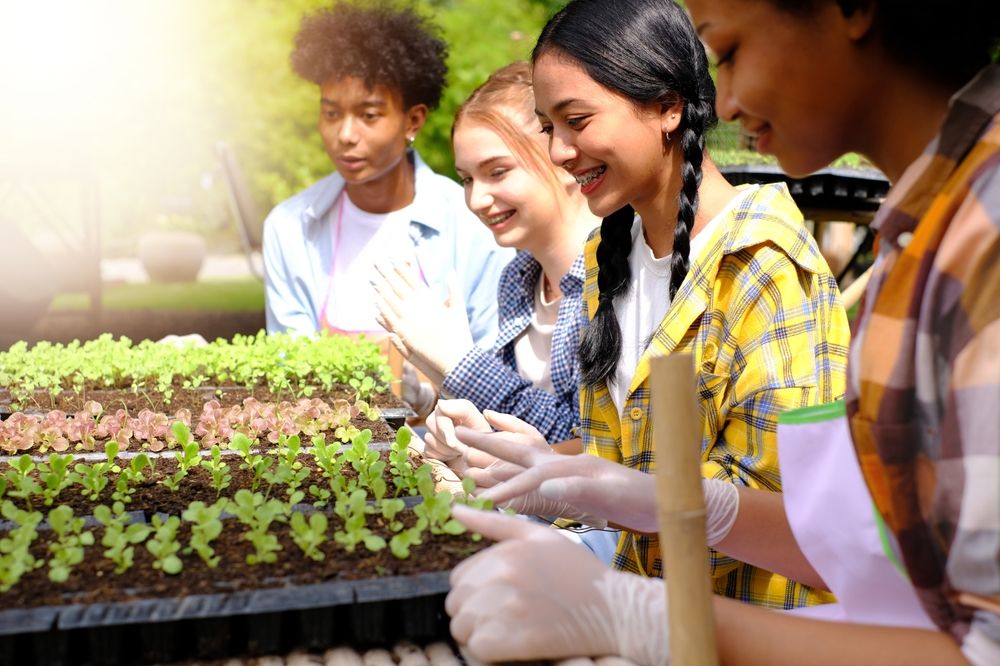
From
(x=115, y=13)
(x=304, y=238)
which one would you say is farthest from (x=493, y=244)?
(x=115, y=13)

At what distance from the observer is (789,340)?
5.19 ft

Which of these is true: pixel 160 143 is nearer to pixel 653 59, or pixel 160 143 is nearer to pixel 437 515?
pixel 653 59

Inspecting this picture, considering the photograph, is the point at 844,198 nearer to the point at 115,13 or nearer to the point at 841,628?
the point at 841,628

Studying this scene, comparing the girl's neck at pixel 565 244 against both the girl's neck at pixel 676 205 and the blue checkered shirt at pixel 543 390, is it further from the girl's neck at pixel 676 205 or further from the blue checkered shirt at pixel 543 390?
the girl's neck at pixel 676 205

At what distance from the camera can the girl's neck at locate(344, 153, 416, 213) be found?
3.67 metres

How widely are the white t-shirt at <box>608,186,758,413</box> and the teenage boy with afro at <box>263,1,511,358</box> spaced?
4.82 feet

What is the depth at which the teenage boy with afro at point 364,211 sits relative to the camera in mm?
3543

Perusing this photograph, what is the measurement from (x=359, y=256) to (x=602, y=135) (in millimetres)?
1997

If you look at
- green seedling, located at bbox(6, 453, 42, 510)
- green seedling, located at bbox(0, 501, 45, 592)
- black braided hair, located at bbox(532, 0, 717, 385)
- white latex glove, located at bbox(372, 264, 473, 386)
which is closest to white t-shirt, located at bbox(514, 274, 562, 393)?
white latex glove, located at bbox(372, 264, 473, 386)

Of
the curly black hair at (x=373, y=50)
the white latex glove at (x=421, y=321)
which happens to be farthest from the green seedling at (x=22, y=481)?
the curly black hair at (x=373, y=50)

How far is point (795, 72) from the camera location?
39.3 inches

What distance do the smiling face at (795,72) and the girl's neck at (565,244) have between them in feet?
5.30

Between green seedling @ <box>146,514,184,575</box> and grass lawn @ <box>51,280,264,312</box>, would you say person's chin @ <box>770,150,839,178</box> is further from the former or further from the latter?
grass lawn @ <box>51,280,264,312</box>

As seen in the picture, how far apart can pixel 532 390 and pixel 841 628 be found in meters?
1.55
